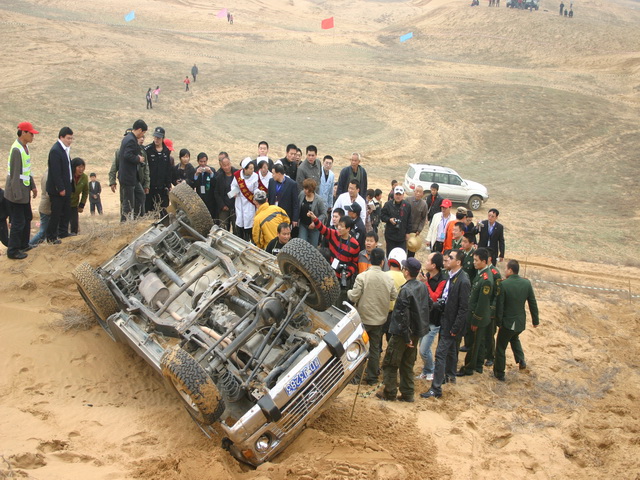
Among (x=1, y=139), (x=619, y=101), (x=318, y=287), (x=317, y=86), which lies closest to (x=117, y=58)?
(x=317, y=86)

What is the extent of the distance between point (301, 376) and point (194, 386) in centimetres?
97

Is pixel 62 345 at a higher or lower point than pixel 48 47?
lower

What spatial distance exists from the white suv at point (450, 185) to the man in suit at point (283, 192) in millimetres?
10145

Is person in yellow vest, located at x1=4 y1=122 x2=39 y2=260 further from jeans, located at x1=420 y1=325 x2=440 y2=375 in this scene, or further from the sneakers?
the sneakers

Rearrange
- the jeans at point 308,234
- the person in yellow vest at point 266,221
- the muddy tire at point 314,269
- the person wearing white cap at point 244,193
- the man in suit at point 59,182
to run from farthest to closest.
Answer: the person wearing white cap at point 244,193
the jeans at point 308,234
the man in suit at point 59,182
the person in yellow vest at point 266,221
the muddy tire at point 314,269

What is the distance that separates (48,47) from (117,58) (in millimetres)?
3956

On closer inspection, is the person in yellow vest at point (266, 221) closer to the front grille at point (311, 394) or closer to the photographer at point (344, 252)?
the photographer at point (344, 252)

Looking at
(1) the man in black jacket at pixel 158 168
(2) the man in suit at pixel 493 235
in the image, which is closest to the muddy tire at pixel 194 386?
(1) the man in black jacket at pixel 158 168

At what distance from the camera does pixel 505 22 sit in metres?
48.5

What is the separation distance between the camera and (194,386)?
16.8 feet

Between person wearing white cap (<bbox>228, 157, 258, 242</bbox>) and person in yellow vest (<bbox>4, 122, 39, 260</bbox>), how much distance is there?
3.23 metres

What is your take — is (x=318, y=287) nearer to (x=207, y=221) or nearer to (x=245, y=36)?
(x=207, y=221)

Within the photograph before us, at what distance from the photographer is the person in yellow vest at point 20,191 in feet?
29.3

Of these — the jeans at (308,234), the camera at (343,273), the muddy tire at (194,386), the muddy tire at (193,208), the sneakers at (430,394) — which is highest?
the muddy tire at (193,208)
